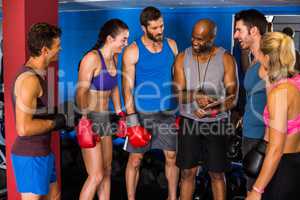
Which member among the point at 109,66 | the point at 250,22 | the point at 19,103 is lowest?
the point at 19,103

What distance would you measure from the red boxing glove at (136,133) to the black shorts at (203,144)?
245mm

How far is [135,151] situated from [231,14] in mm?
1592

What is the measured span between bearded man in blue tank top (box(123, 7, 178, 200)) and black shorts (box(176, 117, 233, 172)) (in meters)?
0.14

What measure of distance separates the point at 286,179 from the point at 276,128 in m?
0.31

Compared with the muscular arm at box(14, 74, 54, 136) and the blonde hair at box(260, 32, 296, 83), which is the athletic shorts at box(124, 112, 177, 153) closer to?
the muscular arm at box(14, 74, 54, 136)

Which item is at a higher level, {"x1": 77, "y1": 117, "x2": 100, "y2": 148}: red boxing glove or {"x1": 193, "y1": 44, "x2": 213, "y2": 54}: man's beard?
{"x1": 193, "y1": 44, "x2": 213, "y2": 54}: man's beard

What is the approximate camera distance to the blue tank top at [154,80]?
294cm

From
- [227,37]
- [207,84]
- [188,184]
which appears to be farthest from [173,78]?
[227,37]

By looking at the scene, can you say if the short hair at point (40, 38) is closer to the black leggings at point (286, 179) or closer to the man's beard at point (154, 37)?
the man's beard at point (154, 37)

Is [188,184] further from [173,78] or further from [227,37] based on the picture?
[227,37]

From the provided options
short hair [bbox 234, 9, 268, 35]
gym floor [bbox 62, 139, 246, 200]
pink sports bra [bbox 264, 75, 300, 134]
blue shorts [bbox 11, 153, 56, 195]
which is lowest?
gym floor [bbox 62, 139, 246, 200]

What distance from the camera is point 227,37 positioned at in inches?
150

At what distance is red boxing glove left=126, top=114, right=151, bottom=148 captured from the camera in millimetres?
2857

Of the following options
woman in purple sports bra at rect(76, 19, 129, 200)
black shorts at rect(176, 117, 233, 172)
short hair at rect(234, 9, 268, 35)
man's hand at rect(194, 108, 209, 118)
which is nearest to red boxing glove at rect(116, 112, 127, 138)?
woman in purple sports bra at rect(76, 19, 129, 200)
